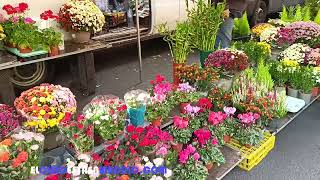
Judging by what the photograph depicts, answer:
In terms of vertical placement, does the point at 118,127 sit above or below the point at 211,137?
above

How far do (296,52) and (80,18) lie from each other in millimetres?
2709

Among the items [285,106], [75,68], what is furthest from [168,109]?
[75,68]

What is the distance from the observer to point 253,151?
8.41ft

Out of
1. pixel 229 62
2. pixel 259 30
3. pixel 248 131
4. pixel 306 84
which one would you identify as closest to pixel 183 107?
pixel 248 131

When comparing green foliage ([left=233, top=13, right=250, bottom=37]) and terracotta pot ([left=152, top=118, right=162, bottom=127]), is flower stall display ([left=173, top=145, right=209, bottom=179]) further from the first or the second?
green foliage ([left=233, top=13, right=250, bottom=37])

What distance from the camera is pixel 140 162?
1876 millimetres

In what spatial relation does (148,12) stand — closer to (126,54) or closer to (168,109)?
(126,54)

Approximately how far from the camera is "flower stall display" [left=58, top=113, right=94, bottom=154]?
1.93 m

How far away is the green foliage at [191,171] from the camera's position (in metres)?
2.07

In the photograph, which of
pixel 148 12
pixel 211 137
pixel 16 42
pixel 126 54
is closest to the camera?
pixel 211 137

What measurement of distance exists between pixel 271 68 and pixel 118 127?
217 cm

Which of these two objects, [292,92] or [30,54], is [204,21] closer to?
[292,92]

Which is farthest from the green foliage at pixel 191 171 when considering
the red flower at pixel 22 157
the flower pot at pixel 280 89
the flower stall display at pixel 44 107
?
the flower pot at pixel 280 89

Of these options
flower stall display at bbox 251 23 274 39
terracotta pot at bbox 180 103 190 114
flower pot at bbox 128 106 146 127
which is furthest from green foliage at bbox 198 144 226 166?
flower stall display at bbox 251 23 274 39
